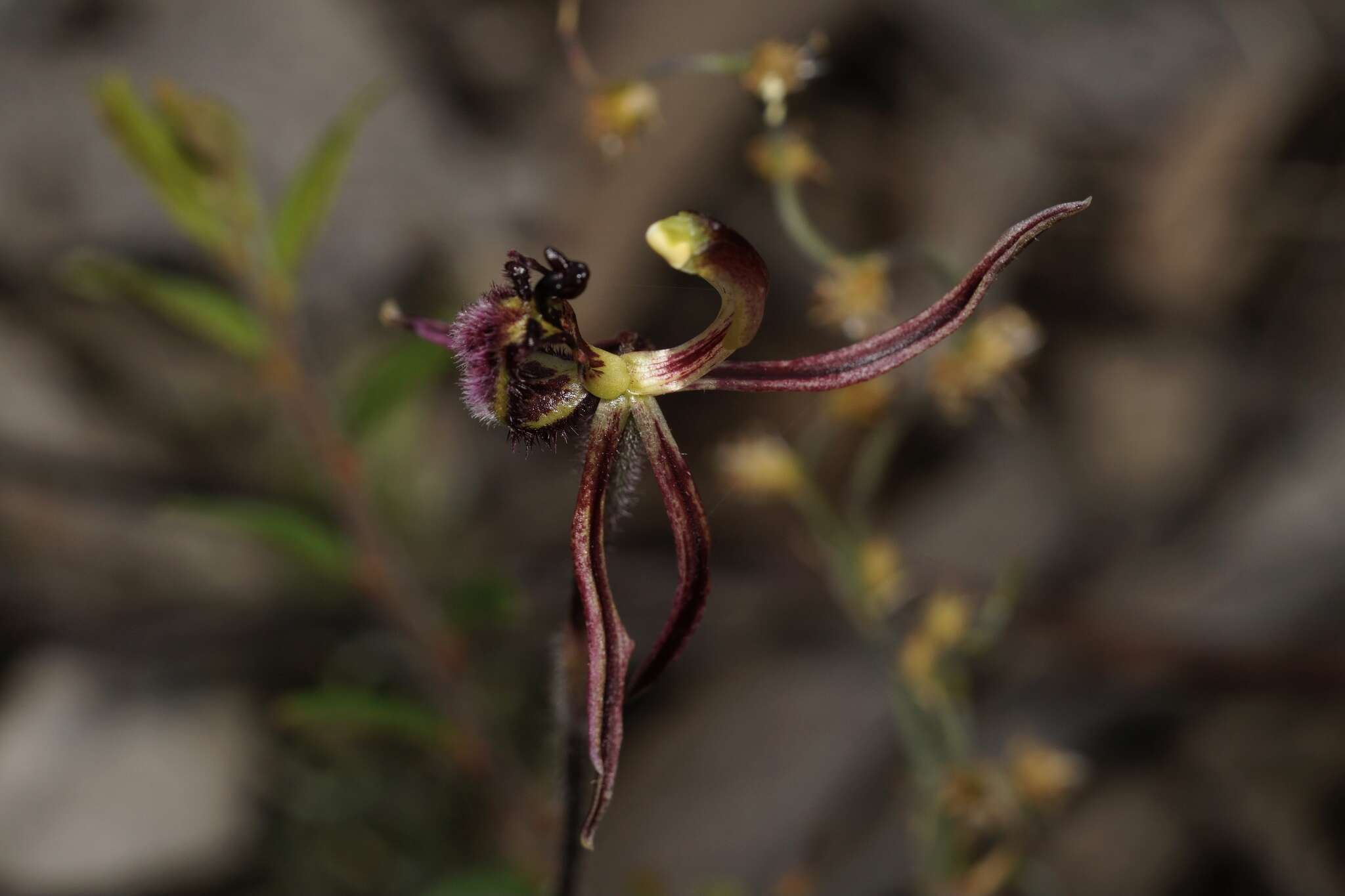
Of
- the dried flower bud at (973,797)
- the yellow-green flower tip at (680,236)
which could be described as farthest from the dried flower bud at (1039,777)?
the yellow-green flower tip at (680,236)

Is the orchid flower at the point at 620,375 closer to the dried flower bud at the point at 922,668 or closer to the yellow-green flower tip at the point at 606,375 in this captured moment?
the yellow-green flower tip at the point at 606,375

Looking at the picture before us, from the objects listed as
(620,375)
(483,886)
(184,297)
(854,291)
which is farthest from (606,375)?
(483,886)

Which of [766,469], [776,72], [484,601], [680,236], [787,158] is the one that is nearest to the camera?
[680,236]

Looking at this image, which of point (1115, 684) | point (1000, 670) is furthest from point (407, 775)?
point (1115, 684)

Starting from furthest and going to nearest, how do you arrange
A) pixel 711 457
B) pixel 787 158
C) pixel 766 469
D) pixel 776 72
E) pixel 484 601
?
pixel 711 457 < pixel 484 601 < pixel 766 469 < pixel 787 158 < pixel 776 72

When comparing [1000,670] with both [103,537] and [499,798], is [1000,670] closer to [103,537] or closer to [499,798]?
[499,798]

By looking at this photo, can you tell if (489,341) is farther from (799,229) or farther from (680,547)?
(799,229)
